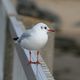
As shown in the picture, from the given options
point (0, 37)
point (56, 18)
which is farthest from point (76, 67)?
point (0, 37)

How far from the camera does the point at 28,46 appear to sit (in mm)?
3684

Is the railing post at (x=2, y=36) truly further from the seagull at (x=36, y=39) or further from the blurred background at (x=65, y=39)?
the blurred background at (x=65, y=39)

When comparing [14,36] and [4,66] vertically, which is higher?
[14,36]

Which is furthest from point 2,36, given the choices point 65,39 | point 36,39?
point 65,39

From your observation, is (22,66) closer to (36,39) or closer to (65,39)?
(36,39)

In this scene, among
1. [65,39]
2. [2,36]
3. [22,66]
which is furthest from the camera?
[65,39]

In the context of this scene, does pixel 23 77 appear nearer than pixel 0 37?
Yes

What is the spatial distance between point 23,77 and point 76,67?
11562 millimetres

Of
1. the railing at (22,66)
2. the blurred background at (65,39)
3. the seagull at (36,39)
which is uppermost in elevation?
the seagull at (36,39)

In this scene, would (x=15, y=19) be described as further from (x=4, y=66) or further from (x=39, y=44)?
(x=39, y=44)

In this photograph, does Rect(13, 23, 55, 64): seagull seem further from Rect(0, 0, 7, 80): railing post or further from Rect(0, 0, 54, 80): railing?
Rect(0, 0, 7, 80): railing post

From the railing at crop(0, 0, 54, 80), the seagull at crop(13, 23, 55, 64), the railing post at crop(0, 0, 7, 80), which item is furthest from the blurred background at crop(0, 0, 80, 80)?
the seagull at crop(13, 23, 55, 64)

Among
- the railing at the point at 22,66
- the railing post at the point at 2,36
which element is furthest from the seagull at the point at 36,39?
the railing post at the point at 2,36

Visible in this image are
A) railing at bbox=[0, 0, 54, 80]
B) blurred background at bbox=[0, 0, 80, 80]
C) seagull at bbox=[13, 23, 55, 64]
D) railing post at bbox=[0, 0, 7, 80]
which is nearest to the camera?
railing at bbox=[0, 0, 54, 80]
